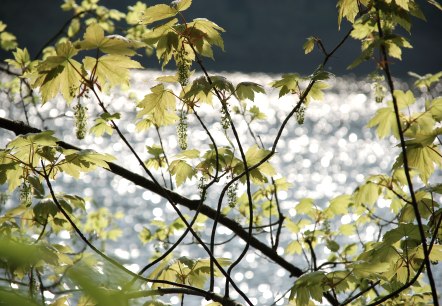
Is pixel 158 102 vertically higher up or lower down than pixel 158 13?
lower down

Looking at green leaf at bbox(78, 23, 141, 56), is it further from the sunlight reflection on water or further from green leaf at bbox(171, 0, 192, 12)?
the sunlight reflection on water

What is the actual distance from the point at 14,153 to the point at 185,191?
2217 centimetres

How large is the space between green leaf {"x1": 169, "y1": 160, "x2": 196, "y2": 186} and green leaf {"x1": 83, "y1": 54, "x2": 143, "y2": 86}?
22.3 inches

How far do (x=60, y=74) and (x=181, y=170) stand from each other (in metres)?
0.81

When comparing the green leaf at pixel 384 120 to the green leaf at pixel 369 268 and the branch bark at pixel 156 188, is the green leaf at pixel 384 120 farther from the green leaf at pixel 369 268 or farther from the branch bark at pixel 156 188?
the branch bark at pixel 156 188

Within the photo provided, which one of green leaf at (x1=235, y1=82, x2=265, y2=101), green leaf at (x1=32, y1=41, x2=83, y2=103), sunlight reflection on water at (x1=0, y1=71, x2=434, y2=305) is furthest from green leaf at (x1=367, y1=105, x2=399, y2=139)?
sunlight reflection on water at (x1=0, y1=71, x2=434, y2=305)

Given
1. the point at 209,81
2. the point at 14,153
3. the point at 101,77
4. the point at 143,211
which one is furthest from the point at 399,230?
the point at 143,211

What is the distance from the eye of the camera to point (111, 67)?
255cm

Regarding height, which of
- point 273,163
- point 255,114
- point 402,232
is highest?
point 273,163

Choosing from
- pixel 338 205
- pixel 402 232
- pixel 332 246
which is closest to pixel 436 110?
pixel 402 232

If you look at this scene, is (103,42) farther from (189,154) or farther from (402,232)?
(402,232)

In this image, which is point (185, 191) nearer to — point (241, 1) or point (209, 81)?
point (209, 81)

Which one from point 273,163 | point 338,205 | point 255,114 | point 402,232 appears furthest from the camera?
point 273,163

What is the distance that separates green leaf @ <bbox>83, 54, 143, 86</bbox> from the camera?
2.46m
